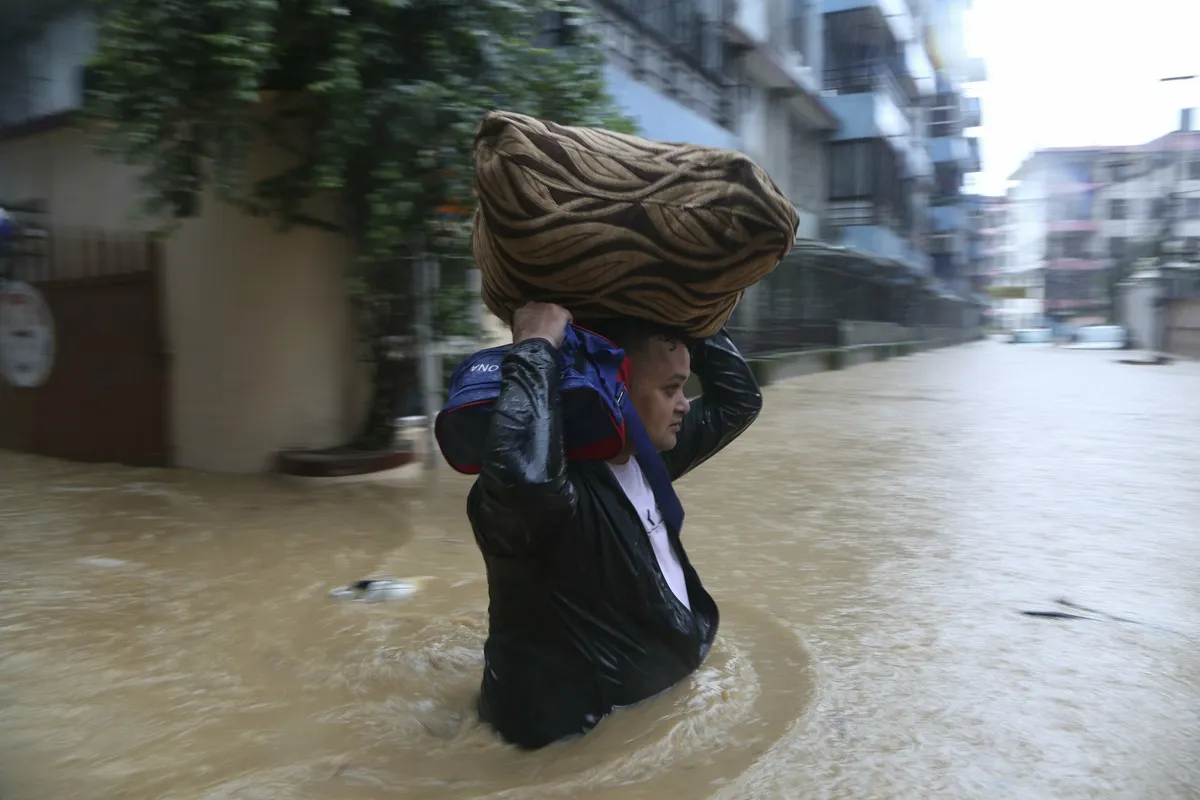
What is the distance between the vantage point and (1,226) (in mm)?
6684

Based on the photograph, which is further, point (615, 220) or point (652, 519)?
point (652, 519)

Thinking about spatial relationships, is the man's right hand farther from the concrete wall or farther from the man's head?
the concrete wall

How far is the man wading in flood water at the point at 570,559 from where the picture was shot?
69.9 inches

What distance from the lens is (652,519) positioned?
227cm

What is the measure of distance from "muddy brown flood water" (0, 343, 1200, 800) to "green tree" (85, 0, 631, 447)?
1.66 meters

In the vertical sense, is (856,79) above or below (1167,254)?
above

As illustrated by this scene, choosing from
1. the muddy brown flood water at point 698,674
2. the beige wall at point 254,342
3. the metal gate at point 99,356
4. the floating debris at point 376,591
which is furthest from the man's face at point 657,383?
the metal gate at point 99,356

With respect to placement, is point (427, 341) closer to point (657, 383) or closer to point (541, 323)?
point (657, 383)

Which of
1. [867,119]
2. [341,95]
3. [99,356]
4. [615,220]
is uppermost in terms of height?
[867,119]

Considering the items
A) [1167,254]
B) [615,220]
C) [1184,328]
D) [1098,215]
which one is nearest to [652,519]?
[615,220]

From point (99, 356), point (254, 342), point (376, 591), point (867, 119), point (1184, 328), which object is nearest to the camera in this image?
point (376, 591)

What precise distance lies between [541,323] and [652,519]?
1.90 feet

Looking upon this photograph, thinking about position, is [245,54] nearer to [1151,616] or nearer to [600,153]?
[600,153]

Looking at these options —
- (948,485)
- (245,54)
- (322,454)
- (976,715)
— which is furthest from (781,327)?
(976,715)
